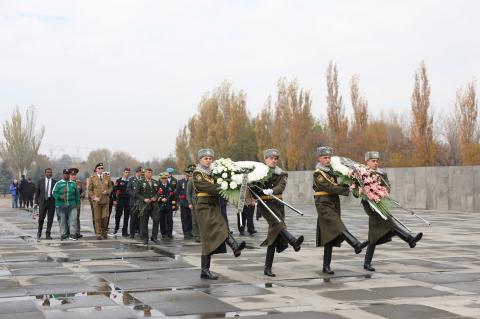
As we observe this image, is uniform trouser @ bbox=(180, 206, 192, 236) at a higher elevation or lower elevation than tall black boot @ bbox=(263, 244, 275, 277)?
higher

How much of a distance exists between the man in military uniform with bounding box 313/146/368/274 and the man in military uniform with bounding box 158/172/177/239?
7.11 metres

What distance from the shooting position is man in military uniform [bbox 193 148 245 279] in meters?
9.88

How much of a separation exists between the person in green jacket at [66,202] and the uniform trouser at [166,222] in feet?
6.76

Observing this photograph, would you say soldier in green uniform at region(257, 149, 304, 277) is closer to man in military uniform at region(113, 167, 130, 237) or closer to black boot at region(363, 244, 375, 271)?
black boot at region(363, 244, 375, 271)

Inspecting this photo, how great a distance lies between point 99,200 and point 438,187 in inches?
706

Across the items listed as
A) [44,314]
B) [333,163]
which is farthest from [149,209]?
[44,314]

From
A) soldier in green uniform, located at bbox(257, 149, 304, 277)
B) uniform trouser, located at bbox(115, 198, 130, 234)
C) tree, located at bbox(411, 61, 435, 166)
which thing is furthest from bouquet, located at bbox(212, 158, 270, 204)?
tree, located at bbox(411, 61, 435, 166)

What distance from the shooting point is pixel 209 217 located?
9.98 metres

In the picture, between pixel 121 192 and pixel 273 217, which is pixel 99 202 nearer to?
pixel 121 192

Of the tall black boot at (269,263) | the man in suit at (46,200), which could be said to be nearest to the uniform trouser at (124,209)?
the man in suit at (46,200)

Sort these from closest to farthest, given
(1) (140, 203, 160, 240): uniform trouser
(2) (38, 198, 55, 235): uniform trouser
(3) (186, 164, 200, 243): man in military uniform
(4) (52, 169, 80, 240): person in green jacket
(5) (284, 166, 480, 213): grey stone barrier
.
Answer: (1) (140, 203, 160, 240): uniform trouser < (3) (186, 164, 200, 243): man in military uniform < (4) (52, 169, 80, 240): person in green jacket < (2) (38, 198, 55, 235): uniform trouser < (5) (284, 166, 480, 213): grey stone barrier

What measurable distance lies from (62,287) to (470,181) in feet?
75.8

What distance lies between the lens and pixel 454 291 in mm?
8617

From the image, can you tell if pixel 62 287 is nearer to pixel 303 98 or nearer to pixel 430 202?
pixel 430 202
